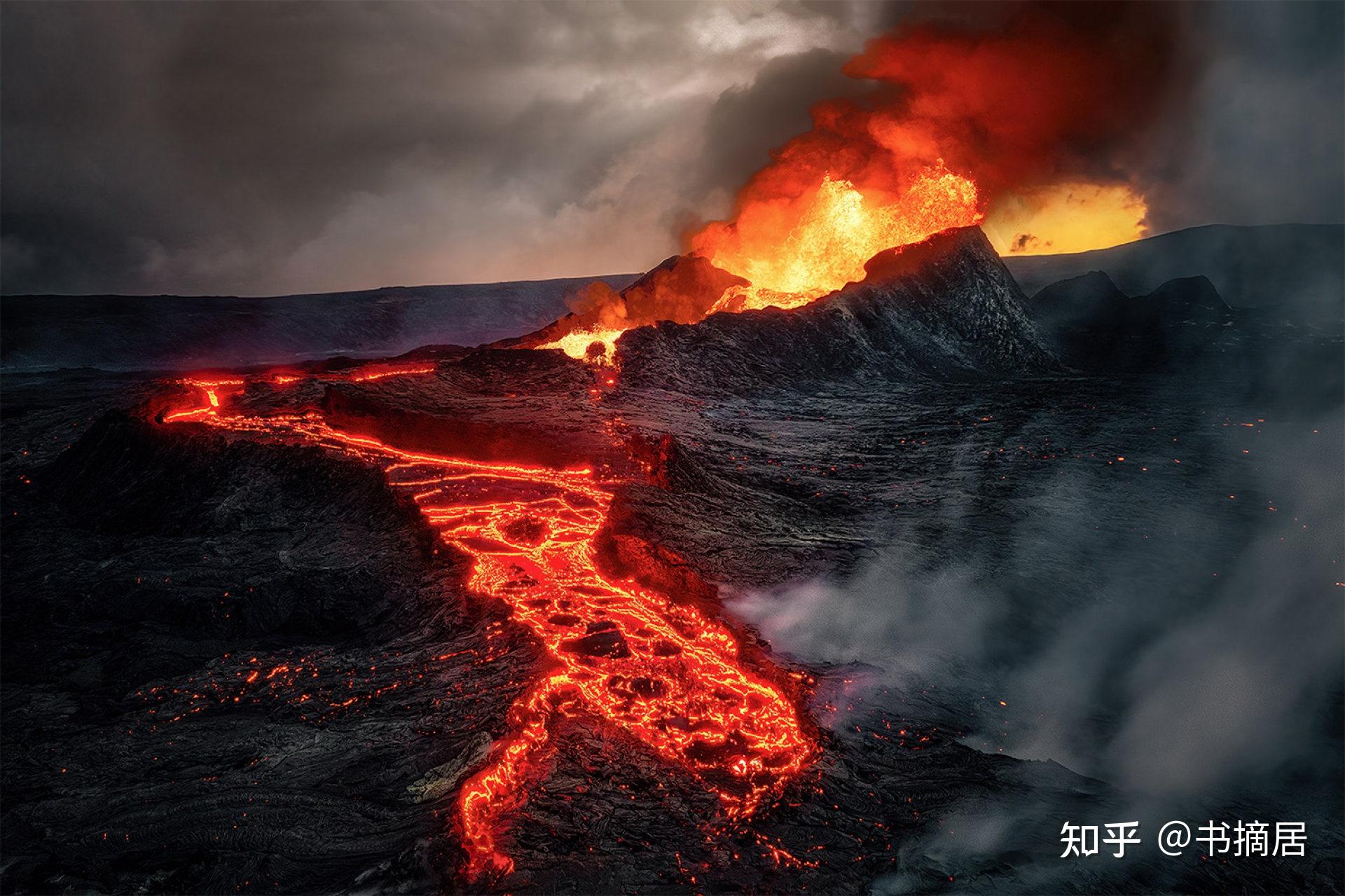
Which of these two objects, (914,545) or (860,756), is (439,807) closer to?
(860,756)

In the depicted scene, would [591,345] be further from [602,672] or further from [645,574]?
[602,672]

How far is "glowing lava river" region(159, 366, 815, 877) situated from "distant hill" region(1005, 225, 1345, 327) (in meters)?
47.1

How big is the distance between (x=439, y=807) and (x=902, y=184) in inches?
1240

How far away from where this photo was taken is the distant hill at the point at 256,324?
47219 mm

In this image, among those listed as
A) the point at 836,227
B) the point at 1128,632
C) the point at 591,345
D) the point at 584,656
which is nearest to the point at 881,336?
the point at 836,227

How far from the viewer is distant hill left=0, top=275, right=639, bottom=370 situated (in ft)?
155

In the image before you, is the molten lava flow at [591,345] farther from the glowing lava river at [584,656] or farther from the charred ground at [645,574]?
the glowing lava river at [584,656]

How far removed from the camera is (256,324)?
55188mm

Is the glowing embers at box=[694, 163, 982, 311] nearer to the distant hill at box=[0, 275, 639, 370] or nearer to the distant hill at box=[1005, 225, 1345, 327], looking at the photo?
the distant hill at box=[1005, 225, 1345, 327]

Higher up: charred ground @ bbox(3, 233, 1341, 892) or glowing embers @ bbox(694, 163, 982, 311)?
glowing embers @ bbox(694, 163, 982, 311)

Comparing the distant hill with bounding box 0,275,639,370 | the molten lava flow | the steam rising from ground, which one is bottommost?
the steam rising from ground

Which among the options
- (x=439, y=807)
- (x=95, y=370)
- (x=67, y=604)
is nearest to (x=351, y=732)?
(x=439, y=807)

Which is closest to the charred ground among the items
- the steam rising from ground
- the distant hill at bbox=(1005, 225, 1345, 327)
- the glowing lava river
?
the steam rising from ground

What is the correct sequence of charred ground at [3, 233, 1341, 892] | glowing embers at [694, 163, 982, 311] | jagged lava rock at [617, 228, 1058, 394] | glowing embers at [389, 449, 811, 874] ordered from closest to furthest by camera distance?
charred ground at [3, 233, 1341, 892] → glowing embers at [389, 449, 811, 874] → jagged lava rock at [617, 228, 1058, 394] → glowing embers at [694, 163, 982, 311]
